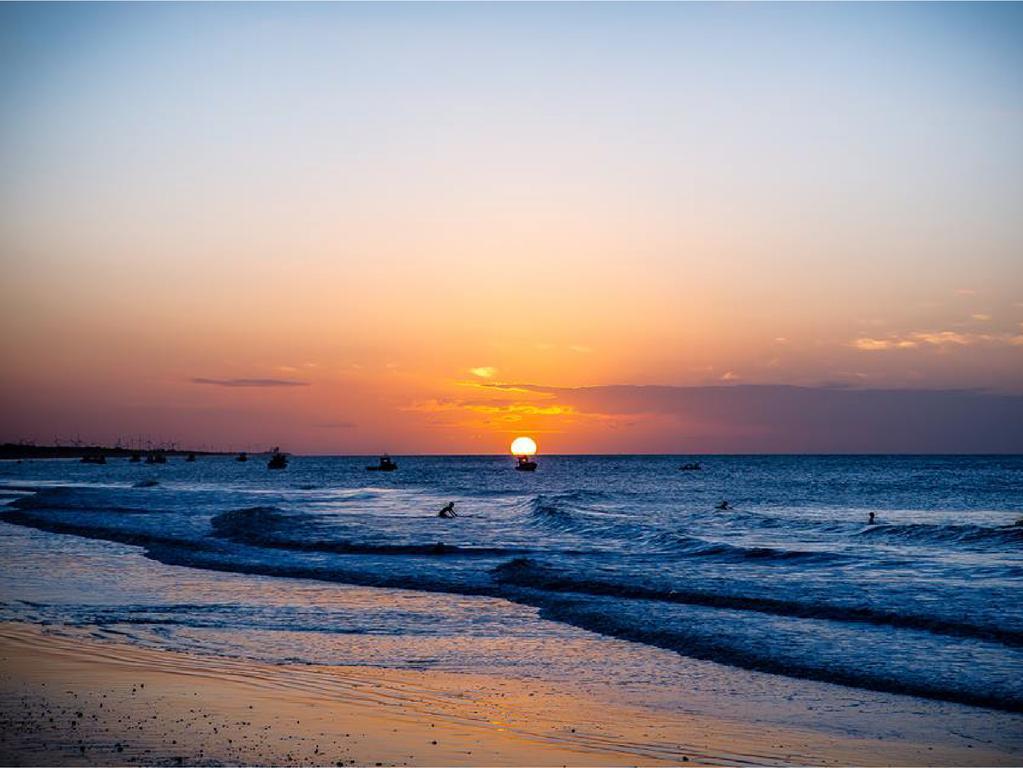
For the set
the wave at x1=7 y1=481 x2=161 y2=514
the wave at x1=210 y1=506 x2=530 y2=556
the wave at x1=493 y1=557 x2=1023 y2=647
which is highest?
the wave at x1=493 y1=557 x2=1023 y2=647

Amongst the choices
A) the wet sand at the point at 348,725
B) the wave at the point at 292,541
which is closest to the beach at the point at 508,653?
the wet sand at the point at 348,725

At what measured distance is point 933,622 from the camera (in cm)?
1845

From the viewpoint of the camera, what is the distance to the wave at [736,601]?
17.9 metres

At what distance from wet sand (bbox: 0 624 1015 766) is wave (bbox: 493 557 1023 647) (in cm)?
770

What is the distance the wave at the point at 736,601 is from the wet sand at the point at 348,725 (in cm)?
770

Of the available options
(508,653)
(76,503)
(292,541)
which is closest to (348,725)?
(508,653)

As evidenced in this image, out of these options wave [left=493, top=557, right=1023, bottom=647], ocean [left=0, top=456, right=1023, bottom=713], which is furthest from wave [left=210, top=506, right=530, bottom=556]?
wave [left=493, top=557, right=1023, bottom=647]

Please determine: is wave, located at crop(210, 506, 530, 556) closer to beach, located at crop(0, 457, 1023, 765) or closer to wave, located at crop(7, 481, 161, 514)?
beach, located at crop(0, 457, 1023, 765)

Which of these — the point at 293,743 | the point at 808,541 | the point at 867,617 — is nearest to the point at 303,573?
the point at 867,617

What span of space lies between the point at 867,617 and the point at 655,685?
7.61 m

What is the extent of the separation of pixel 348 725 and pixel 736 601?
42.1 feet

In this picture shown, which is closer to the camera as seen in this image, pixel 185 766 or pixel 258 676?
pixel 185 766

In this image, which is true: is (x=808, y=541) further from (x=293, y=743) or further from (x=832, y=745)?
(x=293, y=743)

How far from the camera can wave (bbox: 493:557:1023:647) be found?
1788cm
